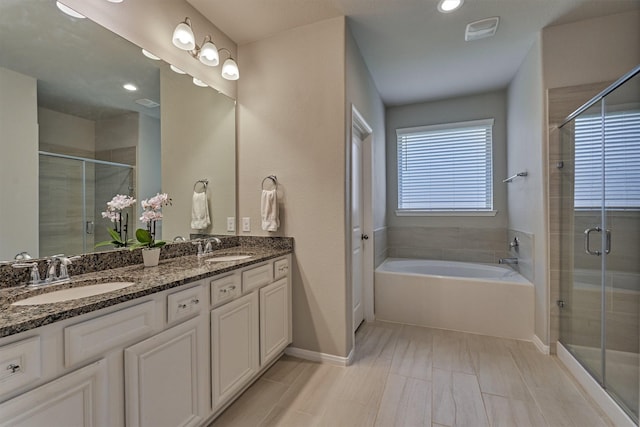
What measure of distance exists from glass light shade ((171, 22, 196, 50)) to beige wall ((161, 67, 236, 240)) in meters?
0.20

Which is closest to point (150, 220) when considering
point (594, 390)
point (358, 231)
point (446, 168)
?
point (358, 231)

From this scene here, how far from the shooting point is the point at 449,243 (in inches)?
143

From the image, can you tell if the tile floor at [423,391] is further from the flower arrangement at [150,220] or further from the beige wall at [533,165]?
the flower arrangement at [150,220]

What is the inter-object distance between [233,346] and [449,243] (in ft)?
9.81

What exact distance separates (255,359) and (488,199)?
128 inches

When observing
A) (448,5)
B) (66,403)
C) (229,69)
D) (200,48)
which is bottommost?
(66,403)

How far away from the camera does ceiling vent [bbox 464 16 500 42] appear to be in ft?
7.08

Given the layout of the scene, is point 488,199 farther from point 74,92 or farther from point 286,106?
point 74,92

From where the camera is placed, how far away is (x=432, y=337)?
261 centimetres

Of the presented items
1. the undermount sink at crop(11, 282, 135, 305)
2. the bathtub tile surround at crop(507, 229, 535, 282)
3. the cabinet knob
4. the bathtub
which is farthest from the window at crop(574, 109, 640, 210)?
the cabinet knob

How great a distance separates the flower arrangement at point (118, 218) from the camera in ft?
5.15

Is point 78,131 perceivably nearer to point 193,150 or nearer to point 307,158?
point 193,150

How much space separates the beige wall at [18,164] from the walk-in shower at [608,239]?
3.07 m

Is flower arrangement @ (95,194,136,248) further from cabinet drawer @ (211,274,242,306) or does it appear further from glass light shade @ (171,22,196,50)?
glass light shade @ (171,22,196,50)
